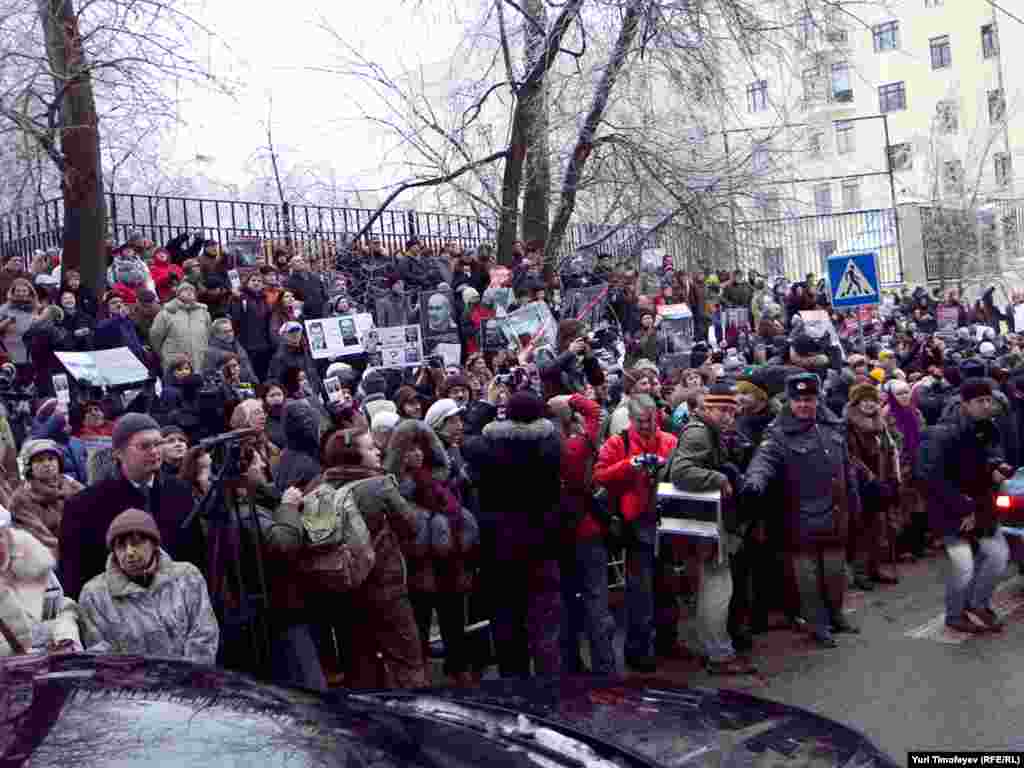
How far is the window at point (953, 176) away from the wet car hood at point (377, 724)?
149 feet

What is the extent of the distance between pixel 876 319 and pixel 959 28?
114 feet

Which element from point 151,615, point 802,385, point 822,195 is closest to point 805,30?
Answer: point 802,385

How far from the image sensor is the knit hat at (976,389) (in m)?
8.61

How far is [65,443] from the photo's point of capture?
8883 mm

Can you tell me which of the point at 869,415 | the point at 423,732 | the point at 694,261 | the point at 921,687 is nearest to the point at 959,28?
the point at 694,261

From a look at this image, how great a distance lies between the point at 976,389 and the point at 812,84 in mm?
8231

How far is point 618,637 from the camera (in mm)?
9023

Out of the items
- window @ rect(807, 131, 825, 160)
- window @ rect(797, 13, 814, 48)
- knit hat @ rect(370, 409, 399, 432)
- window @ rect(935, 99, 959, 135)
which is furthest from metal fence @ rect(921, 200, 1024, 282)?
knit hat @ rect(370, 409, 399, 432)

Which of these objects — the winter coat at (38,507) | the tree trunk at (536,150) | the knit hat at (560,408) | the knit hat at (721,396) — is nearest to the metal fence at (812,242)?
the tree trunk at (536,150)

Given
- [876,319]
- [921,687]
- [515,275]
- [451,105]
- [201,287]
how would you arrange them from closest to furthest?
[921,687] → [201,287] → [515,275] → [451,105] → [876,319]

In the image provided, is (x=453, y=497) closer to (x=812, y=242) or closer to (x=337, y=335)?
(x=337, y=335)

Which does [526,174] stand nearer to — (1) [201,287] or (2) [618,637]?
(1) [201,287]

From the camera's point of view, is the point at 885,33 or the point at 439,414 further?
the point at 885,33

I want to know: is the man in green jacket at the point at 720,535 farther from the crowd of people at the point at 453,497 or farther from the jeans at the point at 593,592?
the jeans at the point at 593,592
